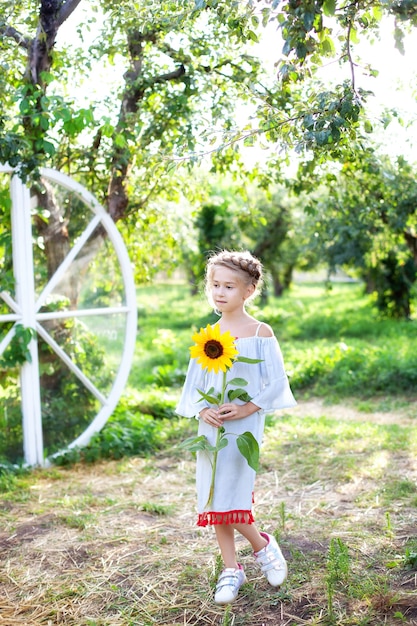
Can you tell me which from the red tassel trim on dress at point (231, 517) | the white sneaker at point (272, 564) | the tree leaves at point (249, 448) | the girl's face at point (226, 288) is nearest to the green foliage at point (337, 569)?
the white sneaker at point (272, 564)

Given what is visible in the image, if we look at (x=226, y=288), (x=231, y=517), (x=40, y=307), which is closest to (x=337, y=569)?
(x=231, y=517)

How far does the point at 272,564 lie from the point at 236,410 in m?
0.73

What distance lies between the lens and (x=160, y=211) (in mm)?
6578

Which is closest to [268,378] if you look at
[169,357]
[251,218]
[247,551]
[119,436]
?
[247,551]

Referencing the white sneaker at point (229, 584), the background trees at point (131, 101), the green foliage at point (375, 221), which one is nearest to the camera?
the white sneaker at point (229, 584)

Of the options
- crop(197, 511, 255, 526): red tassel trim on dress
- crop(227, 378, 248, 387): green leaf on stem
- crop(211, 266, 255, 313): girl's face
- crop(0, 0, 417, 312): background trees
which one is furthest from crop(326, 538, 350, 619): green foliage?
crop(0, 0, 417, 312): background trees

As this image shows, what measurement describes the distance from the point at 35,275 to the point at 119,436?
57.3 inches

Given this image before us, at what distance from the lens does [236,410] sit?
115 inches

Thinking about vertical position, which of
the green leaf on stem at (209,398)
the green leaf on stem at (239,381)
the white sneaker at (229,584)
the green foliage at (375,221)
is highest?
the green foliage at (375,221)

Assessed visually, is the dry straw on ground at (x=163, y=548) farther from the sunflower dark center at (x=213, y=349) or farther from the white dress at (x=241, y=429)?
the sunflower dark center at (x=213, y=349)

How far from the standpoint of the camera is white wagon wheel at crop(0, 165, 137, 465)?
473 cm

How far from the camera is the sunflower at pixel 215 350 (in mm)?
2848

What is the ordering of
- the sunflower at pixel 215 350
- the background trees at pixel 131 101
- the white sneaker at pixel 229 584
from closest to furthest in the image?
the sunflower at pixel 215 350 → the white sneaker at pixel 229 584 → the background trees at pixel 131 101

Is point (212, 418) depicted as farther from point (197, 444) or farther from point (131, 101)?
point (131, 101)
